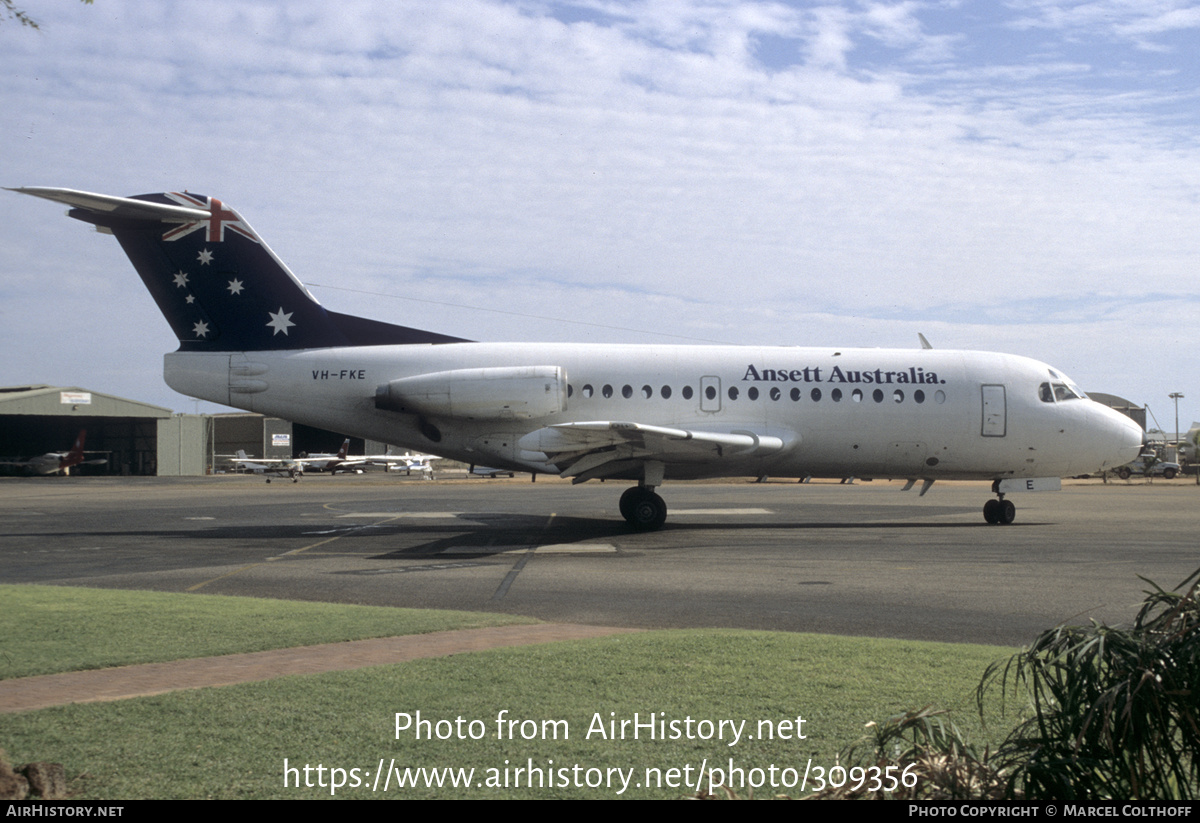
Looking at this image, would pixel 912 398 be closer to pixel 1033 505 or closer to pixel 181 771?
pixel 1033 505

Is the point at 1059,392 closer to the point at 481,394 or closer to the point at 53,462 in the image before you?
the point at 481,394

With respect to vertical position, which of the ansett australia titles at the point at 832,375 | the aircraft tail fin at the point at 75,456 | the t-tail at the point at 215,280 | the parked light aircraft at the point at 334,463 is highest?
the t-tail at the point at 215,280

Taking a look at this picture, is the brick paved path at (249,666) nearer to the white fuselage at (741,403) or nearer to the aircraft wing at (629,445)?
the aircraft wing at (629,445)

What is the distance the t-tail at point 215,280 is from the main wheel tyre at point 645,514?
7809 mm

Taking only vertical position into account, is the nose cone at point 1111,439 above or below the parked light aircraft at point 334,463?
above

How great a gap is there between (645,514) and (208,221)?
11613 mm

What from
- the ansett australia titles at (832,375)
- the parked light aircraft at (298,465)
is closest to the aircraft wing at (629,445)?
the ansett australia titles at (832,375)

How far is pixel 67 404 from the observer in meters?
67.3

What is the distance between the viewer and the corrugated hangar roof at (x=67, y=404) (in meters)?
64.9

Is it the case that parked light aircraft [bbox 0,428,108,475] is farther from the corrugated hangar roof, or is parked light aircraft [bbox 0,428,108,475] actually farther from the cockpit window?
the cockpit window

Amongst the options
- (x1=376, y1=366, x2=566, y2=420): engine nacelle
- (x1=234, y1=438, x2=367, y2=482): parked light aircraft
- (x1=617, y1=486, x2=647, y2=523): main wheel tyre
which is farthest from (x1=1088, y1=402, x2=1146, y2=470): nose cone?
(x1=234, y1=438, x2=367, y2=482): parked light aircraft

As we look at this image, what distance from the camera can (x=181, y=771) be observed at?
4.40m
